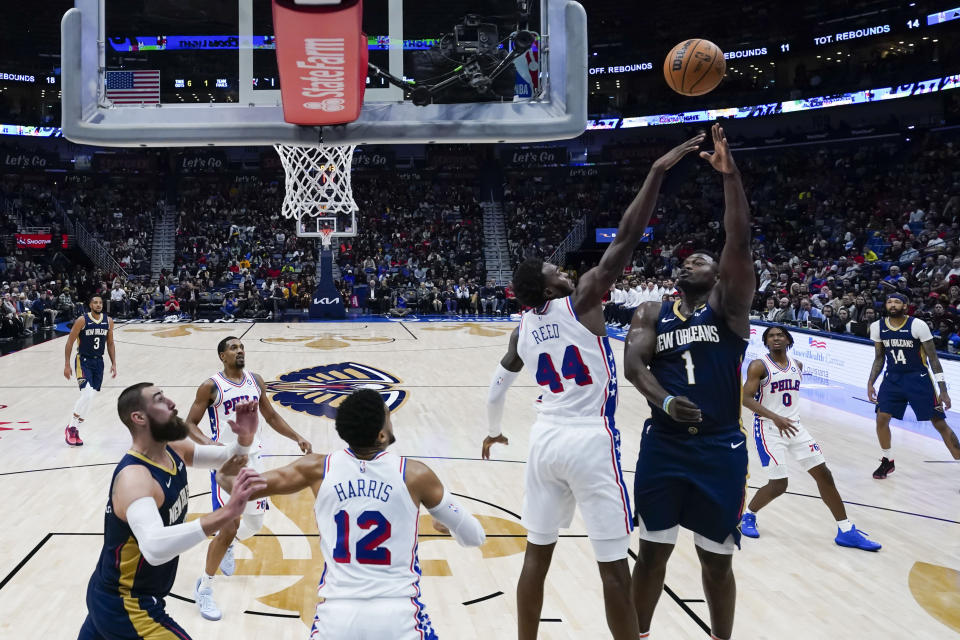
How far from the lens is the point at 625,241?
3.48 meters

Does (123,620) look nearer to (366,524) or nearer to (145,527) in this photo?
(145,527)

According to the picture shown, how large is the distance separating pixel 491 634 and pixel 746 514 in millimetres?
2524

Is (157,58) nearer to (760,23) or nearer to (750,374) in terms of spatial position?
(750,374)

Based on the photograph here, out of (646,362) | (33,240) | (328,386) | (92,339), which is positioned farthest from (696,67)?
(33,240)

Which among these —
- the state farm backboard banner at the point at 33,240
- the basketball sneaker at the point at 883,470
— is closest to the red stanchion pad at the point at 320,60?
the basketball sneaker at the point at 883,470

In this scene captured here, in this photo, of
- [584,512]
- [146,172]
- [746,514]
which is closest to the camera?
[584,512]

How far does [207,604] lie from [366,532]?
233cm

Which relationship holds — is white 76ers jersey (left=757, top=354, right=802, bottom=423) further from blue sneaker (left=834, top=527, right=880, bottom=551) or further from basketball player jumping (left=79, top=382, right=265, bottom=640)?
basketball player jumping (left=79, top=382, right=265, bottom=640)

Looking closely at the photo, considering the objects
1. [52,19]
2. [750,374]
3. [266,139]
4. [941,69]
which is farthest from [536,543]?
[941,69]

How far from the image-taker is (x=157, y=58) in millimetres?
6625

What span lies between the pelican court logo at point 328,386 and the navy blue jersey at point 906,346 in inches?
232

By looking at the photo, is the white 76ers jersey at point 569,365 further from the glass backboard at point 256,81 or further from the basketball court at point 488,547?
the glass backboard at point 256,81

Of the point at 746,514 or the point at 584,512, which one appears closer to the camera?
the point at 584,512

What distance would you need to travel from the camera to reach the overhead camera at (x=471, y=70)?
6.90 metres
